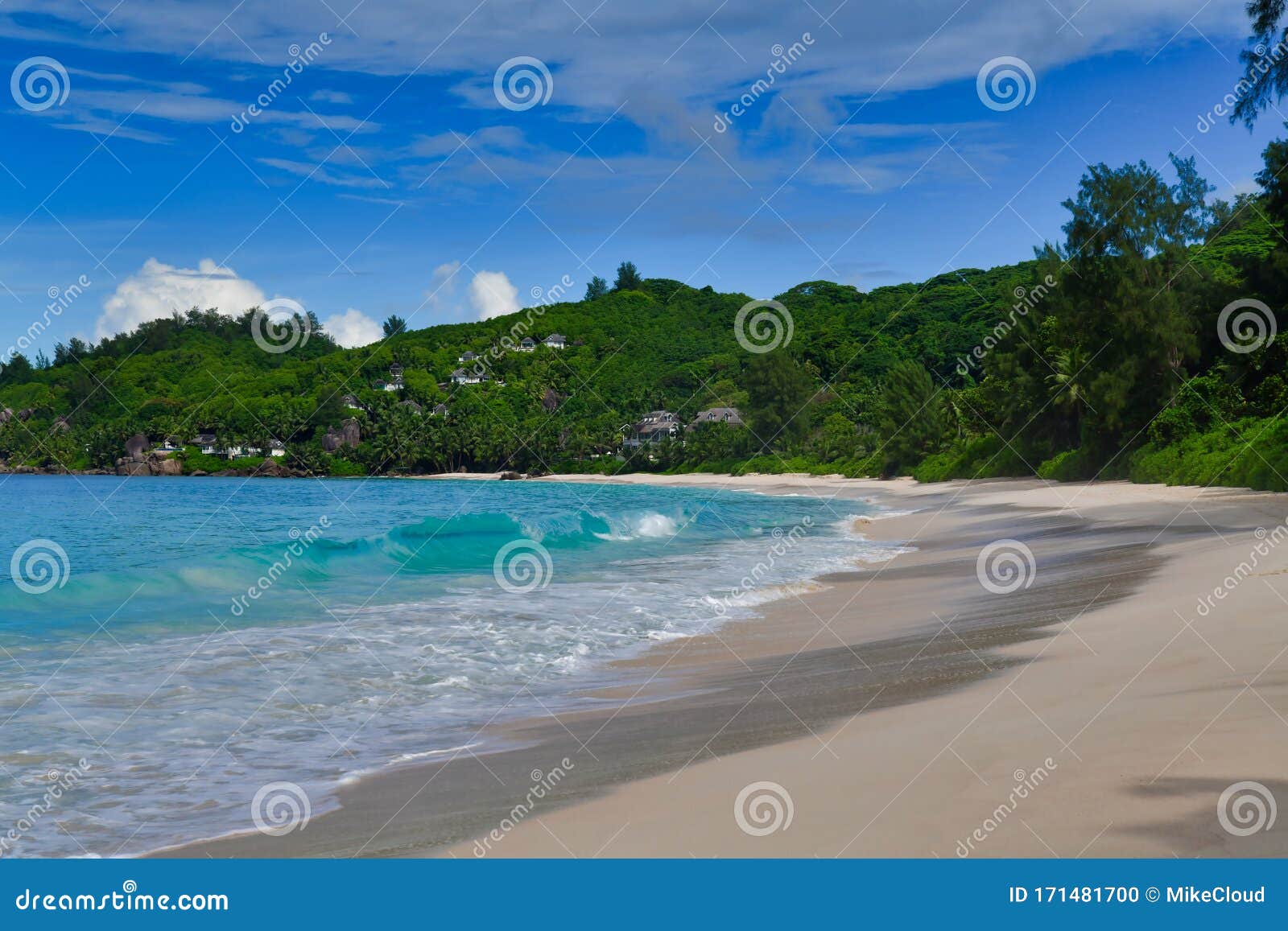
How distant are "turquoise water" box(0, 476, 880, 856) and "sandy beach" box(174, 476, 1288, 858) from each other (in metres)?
0.83

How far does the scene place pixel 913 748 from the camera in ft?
18.4

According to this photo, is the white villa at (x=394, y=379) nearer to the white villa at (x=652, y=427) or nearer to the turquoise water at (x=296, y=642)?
the white villa at (x=652, y=427)

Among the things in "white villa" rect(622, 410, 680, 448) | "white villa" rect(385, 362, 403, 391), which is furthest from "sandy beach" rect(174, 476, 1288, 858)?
"white villa" rect(385, 362, 403, 391)

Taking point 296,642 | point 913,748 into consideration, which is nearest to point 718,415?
point 296,642

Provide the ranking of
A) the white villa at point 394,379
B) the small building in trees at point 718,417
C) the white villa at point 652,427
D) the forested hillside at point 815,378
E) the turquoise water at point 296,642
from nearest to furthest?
the turquoise water at point 296,642 < the forested hillside at point 815,378 < the small building in trees at point 718,417 < the white villa at point 652,427 < the white villa at point 394,379

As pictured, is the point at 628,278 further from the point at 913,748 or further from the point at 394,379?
the point at 913,748

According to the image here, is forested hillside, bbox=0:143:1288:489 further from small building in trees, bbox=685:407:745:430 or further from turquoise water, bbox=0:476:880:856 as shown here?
turquoise water, bbox=0:476:880:856

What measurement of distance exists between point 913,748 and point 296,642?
817 cm

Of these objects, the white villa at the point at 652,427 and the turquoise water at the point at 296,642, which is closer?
the turquoise water at the point at 296,642

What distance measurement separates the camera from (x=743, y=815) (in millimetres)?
4715

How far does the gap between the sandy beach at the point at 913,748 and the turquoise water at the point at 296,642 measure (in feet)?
2.74

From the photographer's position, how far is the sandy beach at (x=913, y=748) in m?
4.28

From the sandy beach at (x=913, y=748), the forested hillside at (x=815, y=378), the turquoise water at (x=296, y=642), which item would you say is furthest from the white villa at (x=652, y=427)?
the sandy beach at (x=913, y=748)

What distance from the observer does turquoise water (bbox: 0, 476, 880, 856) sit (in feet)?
21.0
